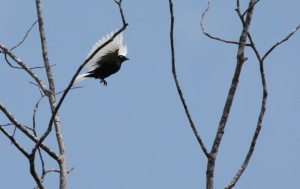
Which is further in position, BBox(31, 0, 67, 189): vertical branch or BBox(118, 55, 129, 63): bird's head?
BBox(118, 55, 129, 63): bird's head

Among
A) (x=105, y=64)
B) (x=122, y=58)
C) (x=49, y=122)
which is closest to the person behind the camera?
(x=49, y=122)

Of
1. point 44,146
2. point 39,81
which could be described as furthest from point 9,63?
A: point 44,146

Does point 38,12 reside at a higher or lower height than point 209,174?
higher

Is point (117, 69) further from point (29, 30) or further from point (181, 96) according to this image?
point (181, 96)

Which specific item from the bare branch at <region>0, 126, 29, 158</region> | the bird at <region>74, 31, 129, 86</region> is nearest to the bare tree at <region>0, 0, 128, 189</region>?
the bare branch at <region>0, 126, 29, 158</region>

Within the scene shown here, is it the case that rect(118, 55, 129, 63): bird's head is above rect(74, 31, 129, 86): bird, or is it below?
above

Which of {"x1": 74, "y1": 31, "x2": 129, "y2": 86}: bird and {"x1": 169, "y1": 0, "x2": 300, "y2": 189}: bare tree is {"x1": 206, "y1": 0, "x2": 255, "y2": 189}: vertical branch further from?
{"x1": 74, "y1": 31, "x2": 129, "y2": 86}: bird

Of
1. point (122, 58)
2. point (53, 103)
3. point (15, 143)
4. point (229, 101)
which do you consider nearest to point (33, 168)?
point (15, 143)

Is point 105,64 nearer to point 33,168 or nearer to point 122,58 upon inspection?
point 122,58

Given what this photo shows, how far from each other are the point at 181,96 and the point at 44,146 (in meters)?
1.14

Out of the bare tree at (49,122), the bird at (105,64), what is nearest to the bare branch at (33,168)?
the bare tree at (49,122)

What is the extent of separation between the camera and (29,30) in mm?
5941

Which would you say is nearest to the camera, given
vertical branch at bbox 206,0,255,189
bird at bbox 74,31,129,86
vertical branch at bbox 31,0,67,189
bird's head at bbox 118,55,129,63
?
vertical branch at bbox 206,0,255,189

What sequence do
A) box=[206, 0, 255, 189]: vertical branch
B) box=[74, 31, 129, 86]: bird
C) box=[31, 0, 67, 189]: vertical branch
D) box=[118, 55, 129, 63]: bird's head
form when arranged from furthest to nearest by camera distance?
box=[118, 55, 129, 63]: bird's head → box=[74, 31, 129, 86]: bird → box=[31, 0, 67, 189]: vertical branch → box=[206, 0, 255, 189]: vertical branch
